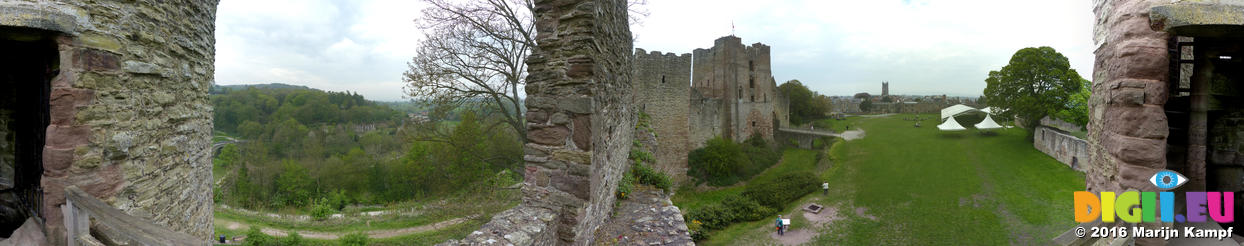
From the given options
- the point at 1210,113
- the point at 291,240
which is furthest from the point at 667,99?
the point at 1210,113

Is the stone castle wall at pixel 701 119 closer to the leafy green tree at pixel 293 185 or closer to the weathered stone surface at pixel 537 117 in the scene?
the weathered stone surface at pixel 537 117

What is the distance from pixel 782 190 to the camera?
58.9 feet

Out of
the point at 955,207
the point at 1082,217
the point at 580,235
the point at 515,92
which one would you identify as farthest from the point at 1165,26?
the point at 955,207

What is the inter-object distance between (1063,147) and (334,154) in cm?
3671

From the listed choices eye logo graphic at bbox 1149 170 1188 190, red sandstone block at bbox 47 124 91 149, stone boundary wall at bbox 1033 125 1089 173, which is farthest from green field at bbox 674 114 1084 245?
red sandstone block at bbox 47 124 91 149

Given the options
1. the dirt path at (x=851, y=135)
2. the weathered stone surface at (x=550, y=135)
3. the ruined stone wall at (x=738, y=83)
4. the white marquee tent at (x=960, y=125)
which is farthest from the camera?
the ruined stone wall at (x=738, y=83)

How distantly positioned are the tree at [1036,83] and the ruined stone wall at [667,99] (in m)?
14.7

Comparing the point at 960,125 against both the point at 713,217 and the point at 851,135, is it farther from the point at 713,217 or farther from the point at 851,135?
the point at 713,217

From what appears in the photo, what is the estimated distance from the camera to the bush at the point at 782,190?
17.0 metres

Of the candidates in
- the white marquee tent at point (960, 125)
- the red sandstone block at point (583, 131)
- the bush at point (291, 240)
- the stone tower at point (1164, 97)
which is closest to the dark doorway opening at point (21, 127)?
the red sandstone block at point (583, 131)

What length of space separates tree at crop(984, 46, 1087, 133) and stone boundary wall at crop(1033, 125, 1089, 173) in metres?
0.82

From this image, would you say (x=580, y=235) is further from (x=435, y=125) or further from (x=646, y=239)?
(x=435, y=125)

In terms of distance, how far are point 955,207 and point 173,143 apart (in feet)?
61.4

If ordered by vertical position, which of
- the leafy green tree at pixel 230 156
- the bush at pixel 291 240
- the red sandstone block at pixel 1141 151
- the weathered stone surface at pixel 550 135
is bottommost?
the bush at pixel 291 240
